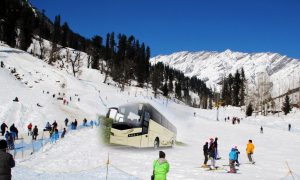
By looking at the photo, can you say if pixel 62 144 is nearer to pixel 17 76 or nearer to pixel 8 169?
pixel 8 169

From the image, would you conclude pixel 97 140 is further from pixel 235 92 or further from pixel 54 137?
pixel 235 92

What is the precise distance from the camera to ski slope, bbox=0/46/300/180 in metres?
21.1

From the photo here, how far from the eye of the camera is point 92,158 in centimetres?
2430

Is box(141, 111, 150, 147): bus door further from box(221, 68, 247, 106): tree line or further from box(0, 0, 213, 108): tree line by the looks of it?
box(221, 68, 247, 106): tree line

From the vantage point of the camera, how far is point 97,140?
1145 inches

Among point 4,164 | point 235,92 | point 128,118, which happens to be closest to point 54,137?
point 128,118

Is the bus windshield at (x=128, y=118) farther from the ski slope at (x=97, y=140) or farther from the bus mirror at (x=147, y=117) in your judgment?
the ski slope at (x=97, y=140)

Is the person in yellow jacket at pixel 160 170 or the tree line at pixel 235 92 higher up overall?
the tree line at pixel 235 92

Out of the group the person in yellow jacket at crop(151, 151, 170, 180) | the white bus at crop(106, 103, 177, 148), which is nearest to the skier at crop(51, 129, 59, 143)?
the white bus at crop(106, 103, 177, 148)

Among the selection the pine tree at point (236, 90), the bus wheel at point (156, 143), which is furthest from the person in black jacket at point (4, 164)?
the pine tree at point (236, 90)

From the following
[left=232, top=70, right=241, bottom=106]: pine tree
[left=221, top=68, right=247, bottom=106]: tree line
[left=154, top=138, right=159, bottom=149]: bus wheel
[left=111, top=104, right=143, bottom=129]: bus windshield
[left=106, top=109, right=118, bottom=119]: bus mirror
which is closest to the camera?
[left=111, top=104, right=143, bottom=129]: bus windshield

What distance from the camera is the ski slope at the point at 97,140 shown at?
21141mm

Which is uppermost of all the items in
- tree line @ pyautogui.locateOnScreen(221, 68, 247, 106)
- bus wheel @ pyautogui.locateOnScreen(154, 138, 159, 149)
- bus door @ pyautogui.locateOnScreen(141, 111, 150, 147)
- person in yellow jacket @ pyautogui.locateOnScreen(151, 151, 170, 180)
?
tree line @ pyautogui.locateOnScreen(221, 68, 247, 106)

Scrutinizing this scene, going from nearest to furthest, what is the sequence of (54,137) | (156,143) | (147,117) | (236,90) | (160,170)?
1. (160,170)
2. (147,117)
3. (156,143)
4. (54,137)
5. (236,90)
